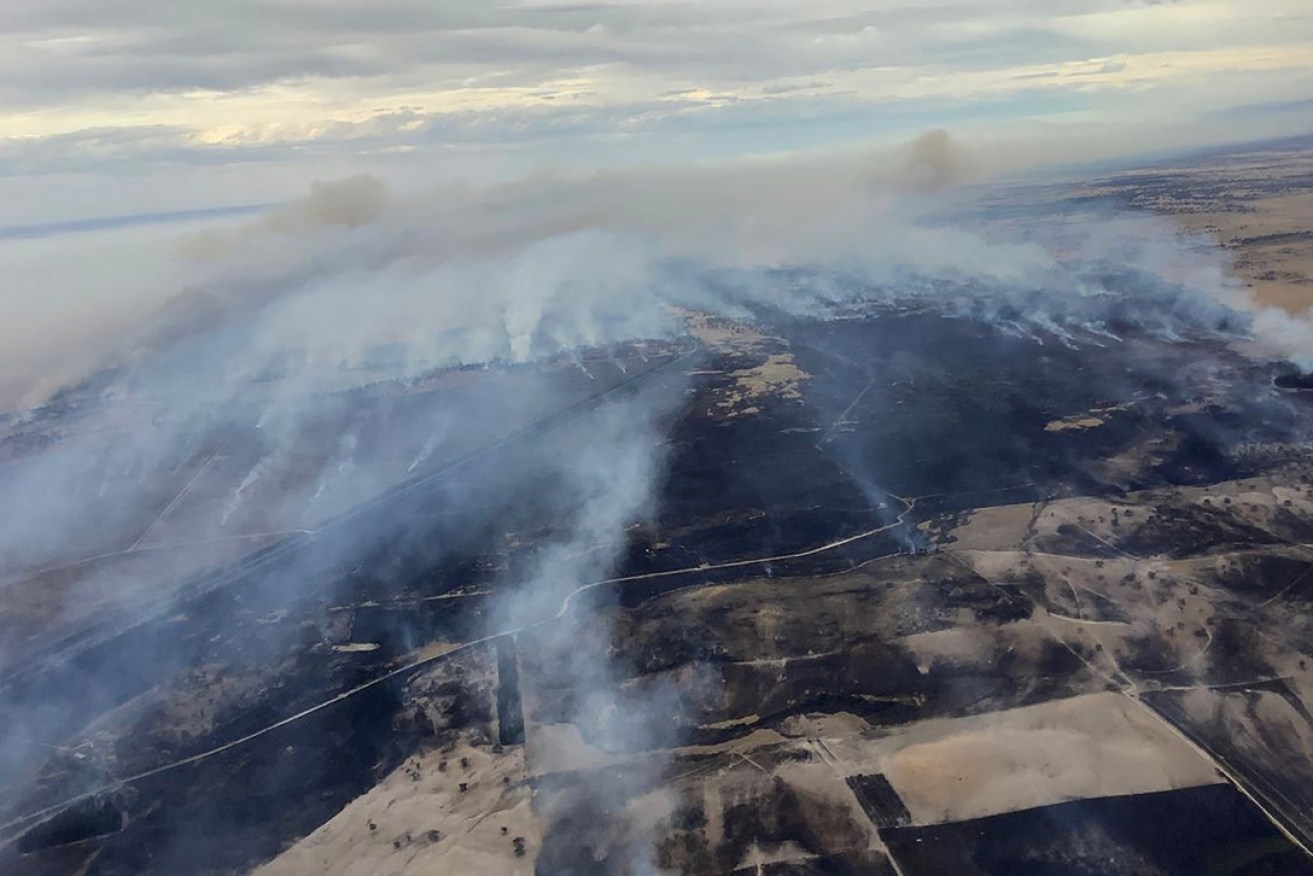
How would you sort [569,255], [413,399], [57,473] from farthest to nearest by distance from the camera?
1. [569,255]
2. [413,399]
3. [57,473]

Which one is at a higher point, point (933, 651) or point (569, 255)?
point (569, 255)

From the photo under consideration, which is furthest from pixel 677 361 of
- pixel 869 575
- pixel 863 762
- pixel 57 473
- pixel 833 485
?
pixel 863 762

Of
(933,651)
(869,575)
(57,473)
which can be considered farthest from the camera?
(57,473)

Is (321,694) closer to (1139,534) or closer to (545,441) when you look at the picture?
(545,441)

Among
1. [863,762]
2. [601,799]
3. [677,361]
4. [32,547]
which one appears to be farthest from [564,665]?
[677,361]

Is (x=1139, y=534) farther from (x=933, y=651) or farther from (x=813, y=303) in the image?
(x=813, y=303)

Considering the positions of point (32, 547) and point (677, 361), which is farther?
point (677, 361)
